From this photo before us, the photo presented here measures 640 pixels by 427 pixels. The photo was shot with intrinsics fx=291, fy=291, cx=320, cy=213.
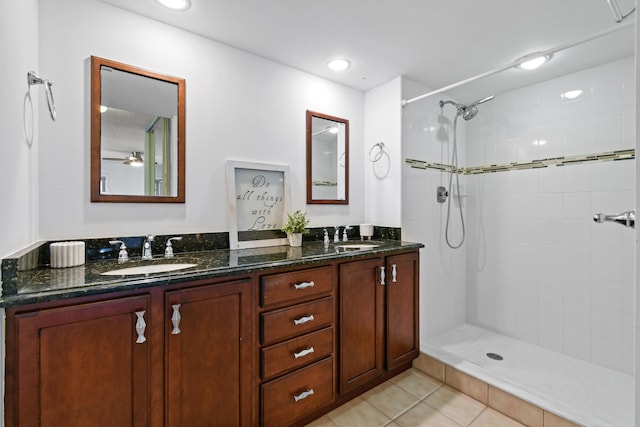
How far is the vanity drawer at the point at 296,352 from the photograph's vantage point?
1.50 meters

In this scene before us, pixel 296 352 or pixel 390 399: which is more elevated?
pixel 296 352

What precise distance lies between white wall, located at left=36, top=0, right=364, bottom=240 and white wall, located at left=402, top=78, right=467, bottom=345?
0.46 metres

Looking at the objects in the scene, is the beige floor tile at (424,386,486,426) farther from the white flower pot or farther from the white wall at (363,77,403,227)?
the white flower pot

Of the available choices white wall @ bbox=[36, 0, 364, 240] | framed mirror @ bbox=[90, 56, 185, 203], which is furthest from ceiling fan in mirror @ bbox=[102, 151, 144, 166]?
white wall @ bbox=[36, 0, 364, 240]

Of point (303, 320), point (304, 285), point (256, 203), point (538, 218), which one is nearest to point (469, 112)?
point (538, 218)

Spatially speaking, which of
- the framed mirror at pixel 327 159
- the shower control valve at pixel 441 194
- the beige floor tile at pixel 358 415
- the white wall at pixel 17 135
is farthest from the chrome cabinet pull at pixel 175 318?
the shower control valve at pixel 441 194

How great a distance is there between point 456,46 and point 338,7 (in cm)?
93

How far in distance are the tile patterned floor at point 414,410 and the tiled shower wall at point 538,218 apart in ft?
1.99

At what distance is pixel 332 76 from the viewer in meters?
2.44

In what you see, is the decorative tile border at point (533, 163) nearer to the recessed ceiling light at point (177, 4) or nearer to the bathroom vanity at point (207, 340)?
the bathroom vanity at point (207, 340)

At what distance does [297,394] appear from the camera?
161 cm

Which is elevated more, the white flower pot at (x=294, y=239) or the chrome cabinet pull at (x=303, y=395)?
the white flower pot at (x=294, y=239)

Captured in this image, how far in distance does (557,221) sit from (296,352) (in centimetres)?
241

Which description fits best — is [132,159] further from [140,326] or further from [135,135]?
[140,326]
